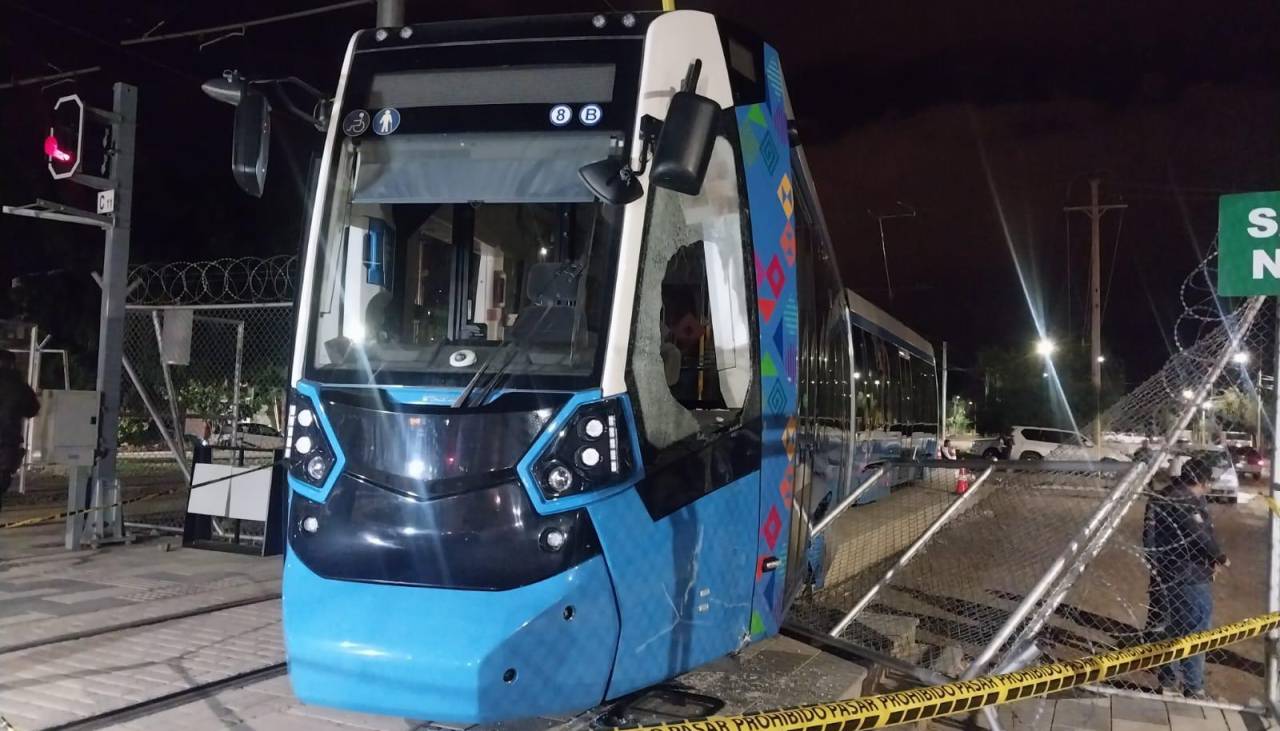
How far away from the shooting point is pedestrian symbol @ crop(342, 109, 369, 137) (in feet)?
15.7

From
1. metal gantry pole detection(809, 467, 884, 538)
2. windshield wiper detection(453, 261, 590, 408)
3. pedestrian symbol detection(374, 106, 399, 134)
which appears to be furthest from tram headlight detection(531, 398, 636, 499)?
metal gantry pole detection(809, 467, 884, 538)

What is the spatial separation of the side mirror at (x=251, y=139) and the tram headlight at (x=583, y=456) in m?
2.21

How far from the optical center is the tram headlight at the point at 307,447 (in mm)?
4355

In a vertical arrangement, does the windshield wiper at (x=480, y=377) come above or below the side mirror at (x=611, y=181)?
below

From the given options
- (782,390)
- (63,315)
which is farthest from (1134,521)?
(63,315)

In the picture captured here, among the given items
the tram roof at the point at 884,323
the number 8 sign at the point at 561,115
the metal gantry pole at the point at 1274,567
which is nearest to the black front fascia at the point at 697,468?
the number 8 sign at the point at 561,115

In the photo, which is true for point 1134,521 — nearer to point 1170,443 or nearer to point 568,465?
point 1170,443

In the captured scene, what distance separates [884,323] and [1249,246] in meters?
9.76

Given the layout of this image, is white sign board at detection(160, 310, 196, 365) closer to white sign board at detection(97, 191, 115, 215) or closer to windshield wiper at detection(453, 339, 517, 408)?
white sign board at detection(97, 191, 115, 215)

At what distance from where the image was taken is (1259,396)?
20.8 ft

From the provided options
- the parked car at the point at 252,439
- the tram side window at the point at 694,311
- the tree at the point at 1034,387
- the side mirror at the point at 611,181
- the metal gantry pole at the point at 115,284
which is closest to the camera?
the side mirror at the point at 611,181

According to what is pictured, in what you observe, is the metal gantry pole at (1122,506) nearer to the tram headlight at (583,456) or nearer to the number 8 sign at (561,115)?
the tram headlight at (583,456)

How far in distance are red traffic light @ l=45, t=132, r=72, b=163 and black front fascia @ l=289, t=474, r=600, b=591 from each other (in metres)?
8.09

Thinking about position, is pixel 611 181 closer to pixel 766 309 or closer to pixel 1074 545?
pixel 766 309
